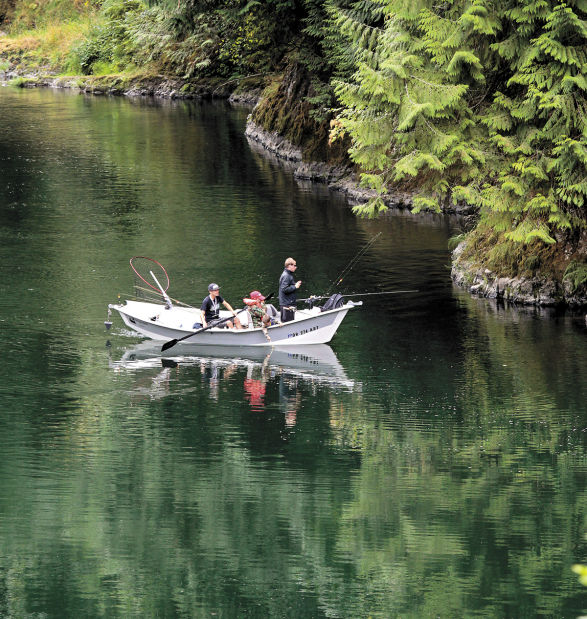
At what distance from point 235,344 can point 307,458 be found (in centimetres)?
609

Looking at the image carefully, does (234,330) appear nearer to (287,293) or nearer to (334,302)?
(287,293)

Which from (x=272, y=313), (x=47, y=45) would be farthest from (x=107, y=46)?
(x=272, y=313)

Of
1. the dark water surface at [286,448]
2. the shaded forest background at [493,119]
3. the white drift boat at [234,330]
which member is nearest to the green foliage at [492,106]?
the shaded forest background at [493,119]

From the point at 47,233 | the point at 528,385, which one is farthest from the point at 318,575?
the point at 47,233

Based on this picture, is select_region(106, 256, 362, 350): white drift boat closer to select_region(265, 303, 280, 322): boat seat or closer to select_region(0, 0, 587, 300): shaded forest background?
select_region(265, 303, 280, 322): boat seat

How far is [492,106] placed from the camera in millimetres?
26562

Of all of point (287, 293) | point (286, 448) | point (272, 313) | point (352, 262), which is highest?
point (287, 293)

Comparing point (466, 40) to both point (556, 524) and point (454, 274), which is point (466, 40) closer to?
point (454, 274)

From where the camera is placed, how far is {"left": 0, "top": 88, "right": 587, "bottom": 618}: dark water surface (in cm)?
1461

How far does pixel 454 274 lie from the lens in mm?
30922

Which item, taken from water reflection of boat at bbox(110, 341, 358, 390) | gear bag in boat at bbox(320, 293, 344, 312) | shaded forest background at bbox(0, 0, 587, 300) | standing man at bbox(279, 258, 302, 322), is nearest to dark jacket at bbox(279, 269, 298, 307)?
standing man at bbox(279, 258, 302, 322)

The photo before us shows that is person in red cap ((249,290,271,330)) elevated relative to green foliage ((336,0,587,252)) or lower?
lower

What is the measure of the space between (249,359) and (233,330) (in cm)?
73

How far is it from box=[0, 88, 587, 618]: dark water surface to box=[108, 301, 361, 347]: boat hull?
402 millimetres
